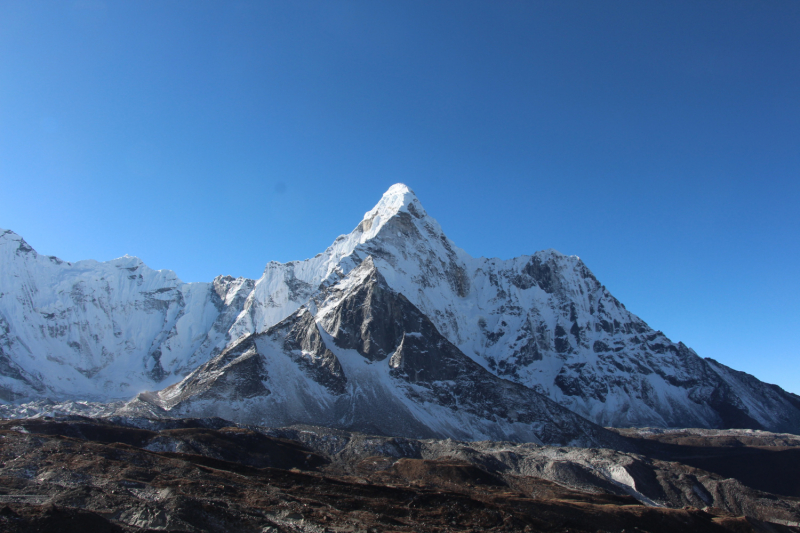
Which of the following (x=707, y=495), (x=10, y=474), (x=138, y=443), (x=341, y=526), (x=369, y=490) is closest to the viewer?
(x=341, y=526)

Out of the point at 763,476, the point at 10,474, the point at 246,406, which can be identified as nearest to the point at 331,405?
the point at 246,406

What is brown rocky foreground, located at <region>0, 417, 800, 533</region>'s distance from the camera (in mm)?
53625

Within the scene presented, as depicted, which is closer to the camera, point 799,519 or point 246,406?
point 799,519

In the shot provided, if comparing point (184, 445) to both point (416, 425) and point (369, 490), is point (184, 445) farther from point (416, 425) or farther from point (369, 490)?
point (416, 425)

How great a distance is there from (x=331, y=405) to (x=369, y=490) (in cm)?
12113

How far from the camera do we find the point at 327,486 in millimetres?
79562

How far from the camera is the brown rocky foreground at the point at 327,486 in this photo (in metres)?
53.6

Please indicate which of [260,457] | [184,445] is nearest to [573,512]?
[260,457]

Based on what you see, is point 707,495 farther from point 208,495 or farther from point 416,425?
point 208,495

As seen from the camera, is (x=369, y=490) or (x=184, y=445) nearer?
(x=369, y=490)

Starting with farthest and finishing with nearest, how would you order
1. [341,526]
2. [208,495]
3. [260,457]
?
[260,457]
[208,495]
[341,526]

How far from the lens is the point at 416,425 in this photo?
19012 cm

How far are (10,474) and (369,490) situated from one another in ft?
160

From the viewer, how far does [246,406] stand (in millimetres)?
184625
